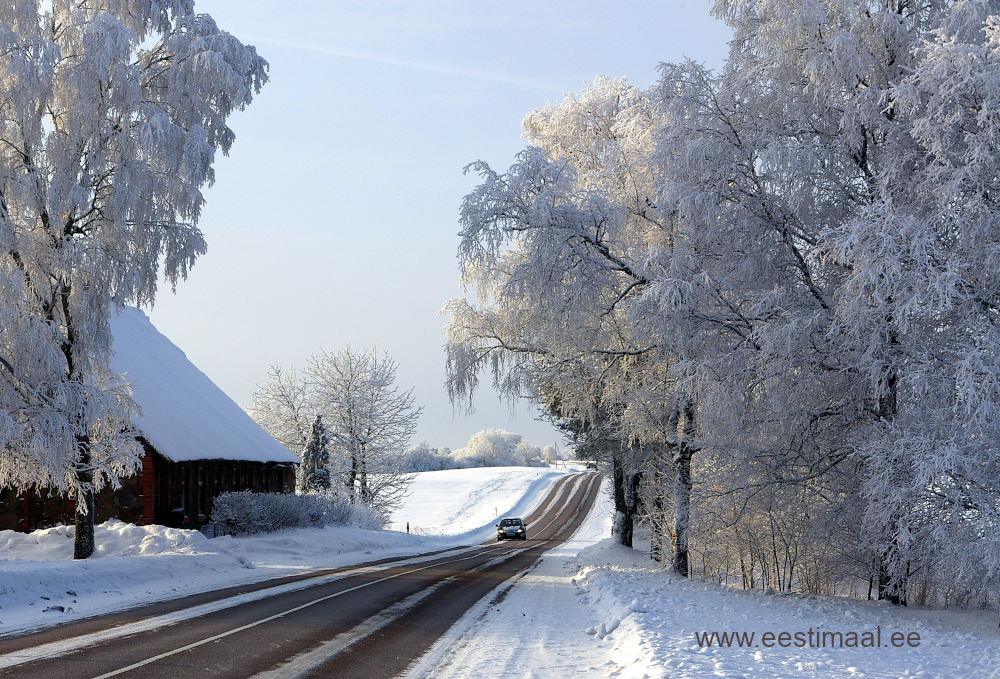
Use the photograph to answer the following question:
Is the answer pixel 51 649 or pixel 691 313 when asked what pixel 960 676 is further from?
pixel 51 649

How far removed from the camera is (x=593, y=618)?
12.3m

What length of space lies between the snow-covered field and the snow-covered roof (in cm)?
366

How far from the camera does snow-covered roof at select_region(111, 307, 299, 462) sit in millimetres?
25973

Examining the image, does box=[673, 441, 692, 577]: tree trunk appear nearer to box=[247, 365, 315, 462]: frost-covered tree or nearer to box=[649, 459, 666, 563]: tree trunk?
box=[649, 459, 666, 563]: tree trunk

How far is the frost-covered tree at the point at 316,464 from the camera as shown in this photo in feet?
144

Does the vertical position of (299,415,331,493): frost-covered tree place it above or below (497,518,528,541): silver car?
above

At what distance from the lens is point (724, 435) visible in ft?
45.5

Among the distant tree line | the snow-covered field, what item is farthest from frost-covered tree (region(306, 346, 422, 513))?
the distant tree line

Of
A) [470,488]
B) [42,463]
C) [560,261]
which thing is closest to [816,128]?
[560,261]

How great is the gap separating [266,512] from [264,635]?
19.4 m

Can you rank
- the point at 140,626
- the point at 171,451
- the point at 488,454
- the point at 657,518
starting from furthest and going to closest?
the point at 488,454, the point at 171,451, the point at 657,518, the point at 140,626

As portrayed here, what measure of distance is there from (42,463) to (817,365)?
48.9ft

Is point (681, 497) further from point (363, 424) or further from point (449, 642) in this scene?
Result: point (363, 424)

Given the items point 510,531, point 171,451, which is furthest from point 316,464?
point 171,451
